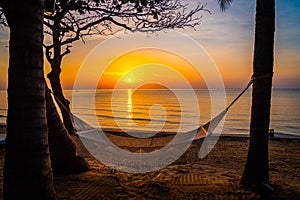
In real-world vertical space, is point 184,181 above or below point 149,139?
below

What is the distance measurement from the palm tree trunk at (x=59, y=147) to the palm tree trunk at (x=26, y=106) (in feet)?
4.79

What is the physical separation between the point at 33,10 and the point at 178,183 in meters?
2.58

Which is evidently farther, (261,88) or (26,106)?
(261,88)

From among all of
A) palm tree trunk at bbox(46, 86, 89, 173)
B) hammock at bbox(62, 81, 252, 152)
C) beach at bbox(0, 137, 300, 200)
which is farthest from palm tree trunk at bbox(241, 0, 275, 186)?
palm tree trunk at bbox(46, 86, 89, 173)

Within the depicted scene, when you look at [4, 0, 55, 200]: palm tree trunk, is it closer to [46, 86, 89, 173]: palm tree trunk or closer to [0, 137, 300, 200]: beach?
[0, 137, 300, 200]: beach

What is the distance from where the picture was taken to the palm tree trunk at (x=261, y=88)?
3078mm

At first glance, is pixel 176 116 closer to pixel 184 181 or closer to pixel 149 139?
pixel 149 139

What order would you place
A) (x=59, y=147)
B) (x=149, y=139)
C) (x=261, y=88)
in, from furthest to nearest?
(x=149, y=139) → (x=59, y=147) → (x=261, y=88)

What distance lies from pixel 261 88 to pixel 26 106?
8.07 ft

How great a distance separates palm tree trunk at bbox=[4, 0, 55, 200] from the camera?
1813 mm

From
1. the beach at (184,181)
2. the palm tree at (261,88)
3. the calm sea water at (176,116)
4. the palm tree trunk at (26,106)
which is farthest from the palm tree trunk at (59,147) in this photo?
the calm sea water at (176,116)

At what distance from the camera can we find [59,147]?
3449 mm

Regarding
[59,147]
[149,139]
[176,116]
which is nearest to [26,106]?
[59,147]

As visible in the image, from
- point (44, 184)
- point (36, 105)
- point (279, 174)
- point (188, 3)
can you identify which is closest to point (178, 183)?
point (279, 174)
